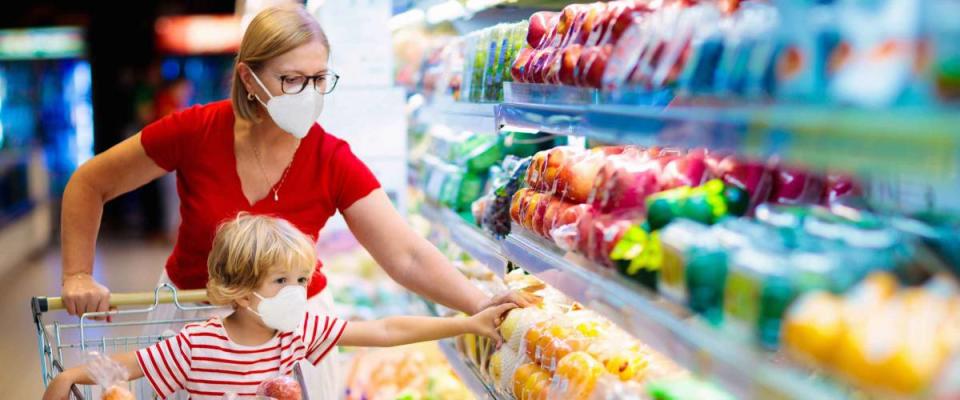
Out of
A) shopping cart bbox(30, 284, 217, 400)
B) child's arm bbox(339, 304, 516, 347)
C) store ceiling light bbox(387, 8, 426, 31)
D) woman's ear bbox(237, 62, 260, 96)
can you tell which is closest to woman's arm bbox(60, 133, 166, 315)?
shopping cart bbox(30, 284, 217, 400)

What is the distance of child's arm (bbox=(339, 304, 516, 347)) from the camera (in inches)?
101

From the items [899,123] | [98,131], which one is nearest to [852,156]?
[899,123]

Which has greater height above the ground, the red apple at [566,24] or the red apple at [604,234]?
the red apple at [566,24]

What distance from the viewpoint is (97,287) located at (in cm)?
268

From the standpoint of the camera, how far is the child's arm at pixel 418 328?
101 inches

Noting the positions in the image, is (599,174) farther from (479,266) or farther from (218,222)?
(479,266)

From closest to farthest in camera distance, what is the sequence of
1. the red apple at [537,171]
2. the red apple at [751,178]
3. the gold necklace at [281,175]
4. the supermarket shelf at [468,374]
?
the red apple at [751,178]
the red apple at [537,171]
the gold necklace at [281,175]
the supermarket shelf at [468,374]

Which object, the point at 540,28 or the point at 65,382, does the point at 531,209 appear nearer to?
the point at 540,28

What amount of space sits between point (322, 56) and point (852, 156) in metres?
1.85

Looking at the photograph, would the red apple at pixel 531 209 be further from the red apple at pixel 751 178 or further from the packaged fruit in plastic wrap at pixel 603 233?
the red apple at pixel 751 178

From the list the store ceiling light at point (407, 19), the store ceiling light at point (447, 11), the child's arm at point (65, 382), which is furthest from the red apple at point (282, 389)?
the store ceiling light at point (407, 19)

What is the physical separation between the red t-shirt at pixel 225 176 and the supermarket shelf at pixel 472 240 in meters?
0.39

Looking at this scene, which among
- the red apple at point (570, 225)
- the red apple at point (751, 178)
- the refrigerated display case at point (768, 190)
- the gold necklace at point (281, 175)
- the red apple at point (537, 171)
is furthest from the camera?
the gold necklace at point (281, 175)

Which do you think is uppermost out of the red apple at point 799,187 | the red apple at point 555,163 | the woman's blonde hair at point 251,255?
the red apple at point 799,187
